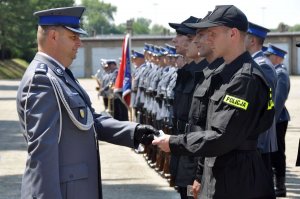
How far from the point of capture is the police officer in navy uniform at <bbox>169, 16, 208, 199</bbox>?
275 inches

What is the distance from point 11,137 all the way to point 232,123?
1416 centimetres

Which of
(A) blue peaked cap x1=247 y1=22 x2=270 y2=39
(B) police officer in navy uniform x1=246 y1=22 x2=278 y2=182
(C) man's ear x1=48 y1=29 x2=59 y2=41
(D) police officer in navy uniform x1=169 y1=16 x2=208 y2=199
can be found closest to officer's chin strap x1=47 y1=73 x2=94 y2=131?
(C) man's ear x1=48 y1=29 x2=59 y2=41

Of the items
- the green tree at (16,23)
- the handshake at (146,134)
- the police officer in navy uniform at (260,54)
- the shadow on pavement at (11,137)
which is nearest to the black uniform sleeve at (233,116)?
the handshake at (146,134)

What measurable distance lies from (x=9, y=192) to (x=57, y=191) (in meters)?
5.94

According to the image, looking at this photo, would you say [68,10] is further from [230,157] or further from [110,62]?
[110,62]

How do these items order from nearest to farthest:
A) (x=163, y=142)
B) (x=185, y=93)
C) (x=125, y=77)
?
1. (x=163, y=142)
2. (x=185, y=93)
3. (x=125, y=77)

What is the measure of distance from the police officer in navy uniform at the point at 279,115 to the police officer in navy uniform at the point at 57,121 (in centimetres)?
485

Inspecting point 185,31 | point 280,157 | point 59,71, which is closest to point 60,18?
point 59,71

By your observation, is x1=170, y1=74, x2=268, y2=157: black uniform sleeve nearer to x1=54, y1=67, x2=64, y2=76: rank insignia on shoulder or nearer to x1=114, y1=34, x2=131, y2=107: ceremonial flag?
x1=54, y1=67, x2=64, y2=76: rank insignia on shoulder

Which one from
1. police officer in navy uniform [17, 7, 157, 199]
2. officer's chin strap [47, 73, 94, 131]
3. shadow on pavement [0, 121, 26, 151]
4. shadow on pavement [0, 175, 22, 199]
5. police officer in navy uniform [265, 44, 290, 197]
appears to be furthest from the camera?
shadow on pavement [0, 121, 26, 151]

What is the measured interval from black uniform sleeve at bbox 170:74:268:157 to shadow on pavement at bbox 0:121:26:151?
37.4ft

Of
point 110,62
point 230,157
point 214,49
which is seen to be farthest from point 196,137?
point 110,62

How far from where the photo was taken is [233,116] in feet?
14.8

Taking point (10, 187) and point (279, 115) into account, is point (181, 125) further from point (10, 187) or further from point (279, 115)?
point (10, 187)
